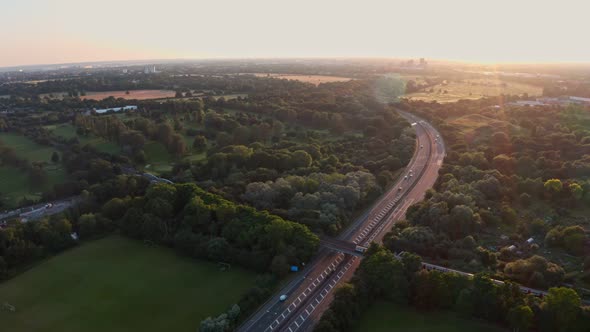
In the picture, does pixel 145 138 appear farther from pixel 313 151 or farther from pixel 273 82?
pixel 273 82

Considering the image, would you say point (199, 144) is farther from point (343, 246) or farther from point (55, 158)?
point (343, 246)

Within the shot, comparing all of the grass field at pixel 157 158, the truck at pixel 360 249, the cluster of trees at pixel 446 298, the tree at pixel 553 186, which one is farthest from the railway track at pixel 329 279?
the grass field at pixel 157 158

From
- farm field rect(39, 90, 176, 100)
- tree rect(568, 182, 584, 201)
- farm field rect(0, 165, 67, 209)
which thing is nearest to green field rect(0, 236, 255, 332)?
farm field rect(0, 165, 67, 209)

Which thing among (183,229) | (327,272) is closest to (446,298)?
(327,272)

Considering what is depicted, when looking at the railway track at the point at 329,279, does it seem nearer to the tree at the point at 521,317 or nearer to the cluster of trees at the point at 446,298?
the cluster of trees at the point at 446,298

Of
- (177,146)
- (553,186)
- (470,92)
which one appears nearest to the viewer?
(553,186)

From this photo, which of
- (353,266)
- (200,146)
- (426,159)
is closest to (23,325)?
(353,266)
